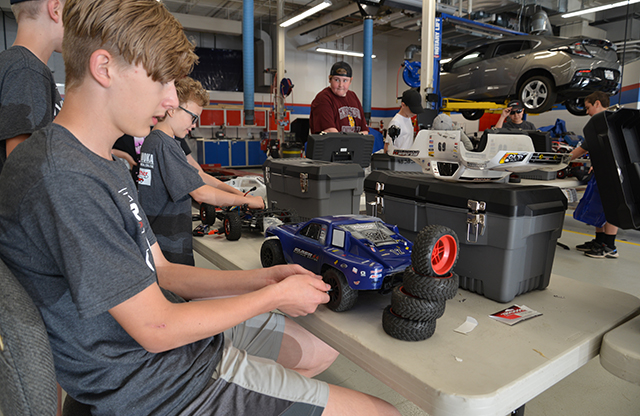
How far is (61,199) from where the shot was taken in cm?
72

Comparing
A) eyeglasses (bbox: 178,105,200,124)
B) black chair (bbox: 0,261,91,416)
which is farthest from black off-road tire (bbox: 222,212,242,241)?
black chair (bbox: 0,261,91,416)

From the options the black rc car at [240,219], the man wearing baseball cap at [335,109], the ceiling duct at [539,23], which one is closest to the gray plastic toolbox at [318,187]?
the black rc car at [240,219]

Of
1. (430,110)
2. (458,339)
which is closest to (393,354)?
(458,339)

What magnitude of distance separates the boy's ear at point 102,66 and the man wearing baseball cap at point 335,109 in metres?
2.86

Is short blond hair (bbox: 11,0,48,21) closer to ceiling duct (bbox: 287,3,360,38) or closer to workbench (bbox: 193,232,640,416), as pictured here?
workbench (bbox: 193,232,640,416)

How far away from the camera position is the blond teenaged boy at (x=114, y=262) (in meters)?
0.73

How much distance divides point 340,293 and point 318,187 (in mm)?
1033

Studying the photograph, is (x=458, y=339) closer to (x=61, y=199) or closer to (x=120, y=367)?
(x=120, y=367)

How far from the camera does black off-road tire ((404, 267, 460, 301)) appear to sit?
0.94 meters

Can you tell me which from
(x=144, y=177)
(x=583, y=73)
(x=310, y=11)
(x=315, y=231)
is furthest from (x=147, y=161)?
(x=310, y=11)

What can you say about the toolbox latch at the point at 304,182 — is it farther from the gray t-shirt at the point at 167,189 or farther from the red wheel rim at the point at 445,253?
the red wheel rim at the point at 445,253

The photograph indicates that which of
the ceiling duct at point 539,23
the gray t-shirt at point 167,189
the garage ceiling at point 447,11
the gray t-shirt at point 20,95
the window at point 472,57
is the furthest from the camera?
the ceiling duct at point 539,23

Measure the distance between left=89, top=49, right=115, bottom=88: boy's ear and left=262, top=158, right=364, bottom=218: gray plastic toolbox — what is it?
1327 millimetres

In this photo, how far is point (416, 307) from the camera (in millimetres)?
951
